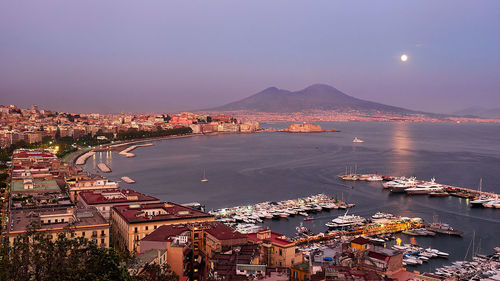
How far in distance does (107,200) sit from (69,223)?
7.04ft

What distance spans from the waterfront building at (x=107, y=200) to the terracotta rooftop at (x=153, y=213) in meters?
0.45

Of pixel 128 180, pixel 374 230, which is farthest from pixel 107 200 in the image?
pixel 128 180

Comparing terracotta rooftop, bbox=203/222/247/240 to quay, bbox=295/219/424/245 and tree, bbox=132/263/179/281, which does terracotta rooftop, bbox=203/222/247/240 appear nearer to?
tree, bbox=132/263/179/281

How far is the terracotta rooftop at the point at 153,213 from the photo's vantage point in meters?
7.01

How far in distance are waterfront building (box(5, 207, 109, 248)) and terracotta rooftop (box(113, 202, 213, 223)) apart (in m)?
0.47

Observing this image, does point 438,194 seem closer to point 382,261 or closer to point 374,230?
point 374,230

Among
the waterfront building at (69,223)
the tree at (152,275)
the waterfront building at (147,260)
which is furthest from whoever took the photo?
the waterfront building at (69,223)

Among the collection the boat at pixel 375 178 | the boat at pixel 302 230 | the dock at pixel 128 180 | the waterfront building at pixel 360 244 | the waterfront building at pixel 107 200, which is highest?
the waterfront building at pixel 360 244

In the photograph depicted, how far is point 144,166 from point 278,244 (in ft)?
55.4

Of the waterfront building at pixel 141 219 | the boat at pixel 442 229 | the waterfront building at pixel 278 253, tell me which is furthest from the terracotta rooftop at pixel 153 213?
the boat at pixel 442 229

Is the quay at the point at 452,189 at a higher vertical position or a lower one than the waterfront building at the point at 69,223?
lower

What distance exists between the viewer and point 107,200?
27.8ft

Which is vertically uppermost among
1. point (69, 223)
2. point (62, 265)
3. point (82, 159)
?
point (62, 265)

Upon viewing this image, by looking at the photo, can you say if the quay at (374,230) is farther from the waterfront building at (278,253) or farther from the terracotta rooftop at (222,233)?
the waterfront building at (278,253)
